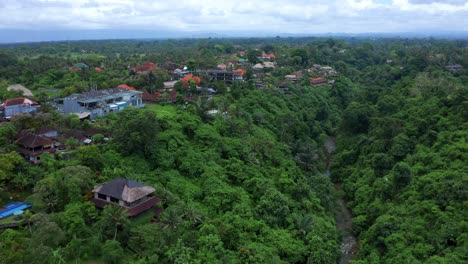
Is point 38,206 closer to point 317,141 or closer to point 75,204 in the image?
point 75,204

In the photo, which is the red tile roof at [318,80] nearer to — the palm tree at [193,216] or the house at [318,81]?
the house at [318,81]

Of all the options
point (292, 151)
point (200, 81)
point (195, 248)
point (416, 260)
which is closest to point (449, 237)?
point (416, 260)

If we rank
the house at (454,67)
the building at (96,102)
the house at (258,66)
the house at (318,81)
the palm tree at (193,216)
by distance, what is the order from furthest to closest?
the house at (258,66), the house at (454,67), the house at (318,81), the building at (96,102), the palm tree at (193,216)

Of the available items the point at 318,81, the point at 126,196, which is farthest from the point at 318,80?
the point at 126,196

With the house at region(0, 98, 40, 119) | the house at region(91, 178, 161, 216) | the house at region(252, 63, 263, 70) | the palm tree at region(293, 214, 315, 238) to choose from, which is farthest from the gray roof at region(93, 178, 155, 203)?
the house at region(252, 63, 263, 70)

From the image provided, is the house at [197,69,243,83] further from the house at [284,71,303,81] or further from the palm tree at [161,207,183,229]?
the palm tree at [161,207,183,229]

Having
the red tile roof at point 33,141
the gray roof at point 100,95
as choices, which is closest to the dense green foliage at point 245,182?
the red tile roof at point 33,141
